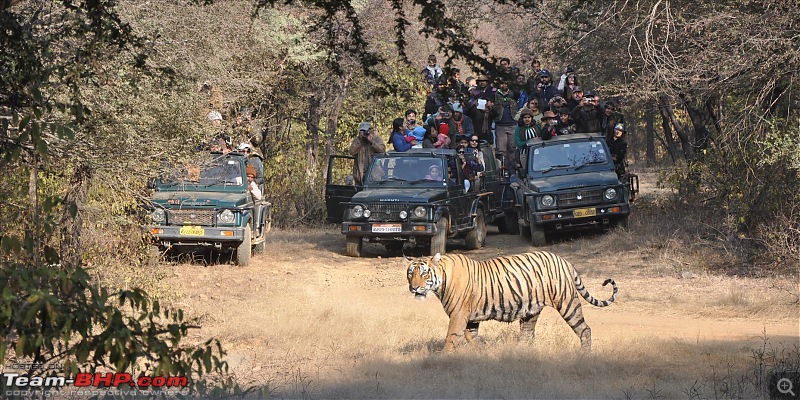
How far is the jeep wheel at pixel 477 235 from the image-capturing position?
1903cm

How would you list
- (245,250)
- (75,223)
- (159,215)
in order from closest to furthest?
(75,223) → (159,215) → (245,250)

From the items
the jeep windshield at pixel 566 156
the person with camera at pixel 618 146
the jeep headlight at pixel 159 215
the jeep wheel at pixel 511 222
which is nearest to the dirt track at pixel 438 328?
the jeep headlight at pixel 159 215

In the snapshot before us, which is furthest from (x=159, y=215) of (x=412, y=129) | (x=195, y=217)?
(x=412, y=129)

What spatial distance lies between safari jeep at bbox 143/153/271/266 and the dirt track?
0.44 meters

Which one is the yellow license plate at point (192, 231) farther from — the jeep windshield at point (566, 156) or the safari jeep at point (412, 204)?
the jeep windshield at point (566, 156)

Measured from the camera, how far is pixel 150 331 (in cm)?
475

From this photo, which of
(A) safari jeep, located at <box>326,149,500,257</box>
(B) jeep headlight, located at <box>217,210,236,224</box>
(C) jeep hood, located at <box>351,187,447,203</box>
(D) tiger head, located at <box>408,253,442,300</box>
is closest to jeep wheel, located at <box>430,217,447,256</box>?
(A) safari jeep, located at <box>326,149,500,257</box>

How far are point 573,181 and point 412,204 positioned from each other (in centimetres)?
305

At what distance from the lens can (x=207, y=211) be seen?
15.9 meters

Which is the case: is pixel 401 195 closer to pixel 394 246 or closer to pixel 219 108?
pixel 394 246

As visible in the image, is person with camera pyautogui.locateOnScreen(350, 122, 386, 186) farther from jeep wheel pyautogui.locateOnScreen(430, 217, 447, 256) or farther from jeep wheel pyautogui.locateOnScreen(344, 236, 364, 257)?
jeep wheel pyautogui.locateOnScreen(430, 217, 447, 256)

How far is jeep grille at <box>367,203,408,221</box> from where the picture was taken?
17.6m

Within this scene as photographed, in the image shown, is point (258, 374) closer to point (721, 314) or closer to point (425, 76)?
point (721, 314)

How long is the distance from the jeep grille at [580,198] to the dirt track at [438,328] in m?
0.75
